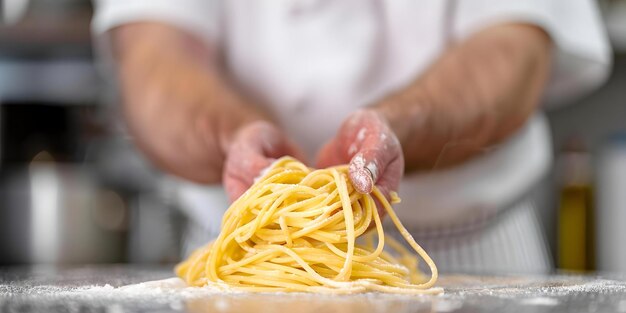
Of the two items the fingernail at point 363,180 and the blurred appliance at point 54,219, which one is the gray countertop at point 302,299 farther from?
the blurred appliance at point 54,219

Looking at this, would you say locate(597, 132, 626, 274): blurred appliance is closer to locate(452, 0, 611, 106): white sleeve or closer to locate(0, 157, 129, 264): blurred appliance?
locate(452, 0, 611, 106): white sleeve

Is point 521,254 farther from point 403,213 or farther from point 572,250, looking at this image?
point 572,250

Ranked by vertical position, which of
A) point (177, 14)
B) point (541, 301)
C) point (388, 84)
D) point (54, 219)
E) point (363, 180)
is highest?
point (177, 14)

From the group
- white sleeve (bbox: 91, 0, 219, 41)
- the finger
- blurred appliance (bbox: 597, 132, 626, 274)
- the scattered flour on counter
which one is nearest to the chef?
white sleeve (bbox: 91, 0, 219, 41)

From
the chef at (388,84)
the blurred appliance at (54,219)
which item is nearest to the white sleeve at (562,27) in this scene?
the chef at (388,84)

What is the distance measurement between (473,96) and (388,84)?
178mm

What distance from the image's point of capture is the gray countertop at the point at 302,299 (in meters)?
0.72

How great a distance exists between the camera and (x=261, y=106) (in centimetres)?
148

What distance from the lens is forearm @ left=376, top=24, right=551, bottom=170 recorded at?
1277 millimetres

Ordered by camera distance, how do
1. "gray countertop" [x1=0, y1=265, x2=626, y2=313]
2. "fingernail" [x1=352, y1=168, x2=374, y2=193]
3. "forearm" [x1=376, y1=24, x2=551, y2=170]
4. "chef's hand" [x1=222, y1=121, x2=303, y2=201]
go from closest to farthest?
"gray countertop" [x1=0, y1=265, x2=626, y2=313] < "fingernail" [x1=352, y1=168, x2=374, y2=193] < "chef's hand" [x1=222, y1=121, x2=303, y2=201] < "forearm" [x1=376, y1=24, x2=551, y2=170]

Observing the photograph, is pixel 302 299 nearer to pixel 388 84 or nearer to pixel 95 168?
Result: pixel 388 84

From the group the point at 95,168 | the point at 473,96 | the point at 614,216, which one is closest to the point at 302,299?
the point at 473,96

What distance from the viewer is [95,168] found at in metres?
2.61

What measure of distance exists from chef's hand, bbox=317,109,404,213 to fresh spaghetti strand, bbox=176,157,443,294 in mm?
26
